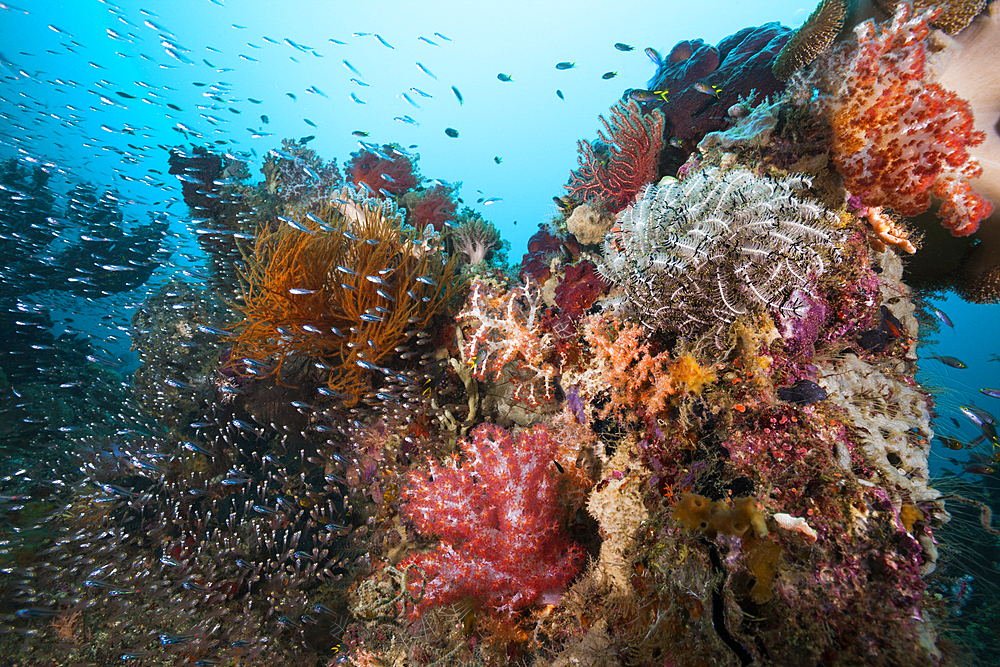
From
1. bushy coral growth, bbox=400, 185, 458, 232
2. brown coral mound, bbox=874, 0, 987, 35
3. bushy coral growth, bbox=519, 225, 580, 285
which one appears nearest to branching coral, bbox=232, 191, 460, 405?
bushy coral growth, bbox=519, 225, 580, 285

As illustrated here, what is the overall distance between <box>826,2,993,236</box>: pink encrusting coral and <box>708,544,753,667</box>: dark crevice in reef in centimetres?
345

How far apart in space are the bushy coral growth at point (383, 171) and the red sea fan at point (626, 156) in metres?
4.66

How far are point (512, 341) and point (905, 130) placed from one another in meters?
3.88

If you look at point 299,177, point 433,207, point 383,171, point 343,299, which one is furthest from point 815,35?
point 299,177

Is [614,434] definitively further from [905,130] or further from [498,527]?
[905,130]

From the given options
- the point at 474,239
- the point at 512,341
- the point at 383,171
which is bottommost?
the point at 383,171

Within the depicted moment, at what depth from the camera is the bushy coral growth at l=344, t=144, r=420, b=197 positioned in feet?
28.1

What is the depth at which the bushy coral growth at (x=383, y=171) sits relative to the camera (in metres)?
8.56

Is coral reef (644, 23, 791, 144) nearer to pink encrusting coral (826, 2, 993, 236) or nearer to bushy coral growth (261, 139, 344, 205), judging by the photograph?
pink encrusting coral (826, 2, 993, 236)

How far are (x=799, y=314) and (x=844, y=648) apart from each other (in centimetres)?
188

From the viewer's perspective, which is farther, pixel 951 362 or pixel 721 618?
pixel 951 362

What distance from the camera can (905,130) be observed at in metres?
3.23

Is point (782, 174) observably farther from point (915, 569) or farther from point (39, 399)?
point (39, 399)

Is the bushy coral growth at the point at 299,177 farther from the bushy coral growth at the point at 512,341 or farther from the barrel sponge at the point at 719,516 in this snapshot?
the barrel sponge at the point at 719,516
